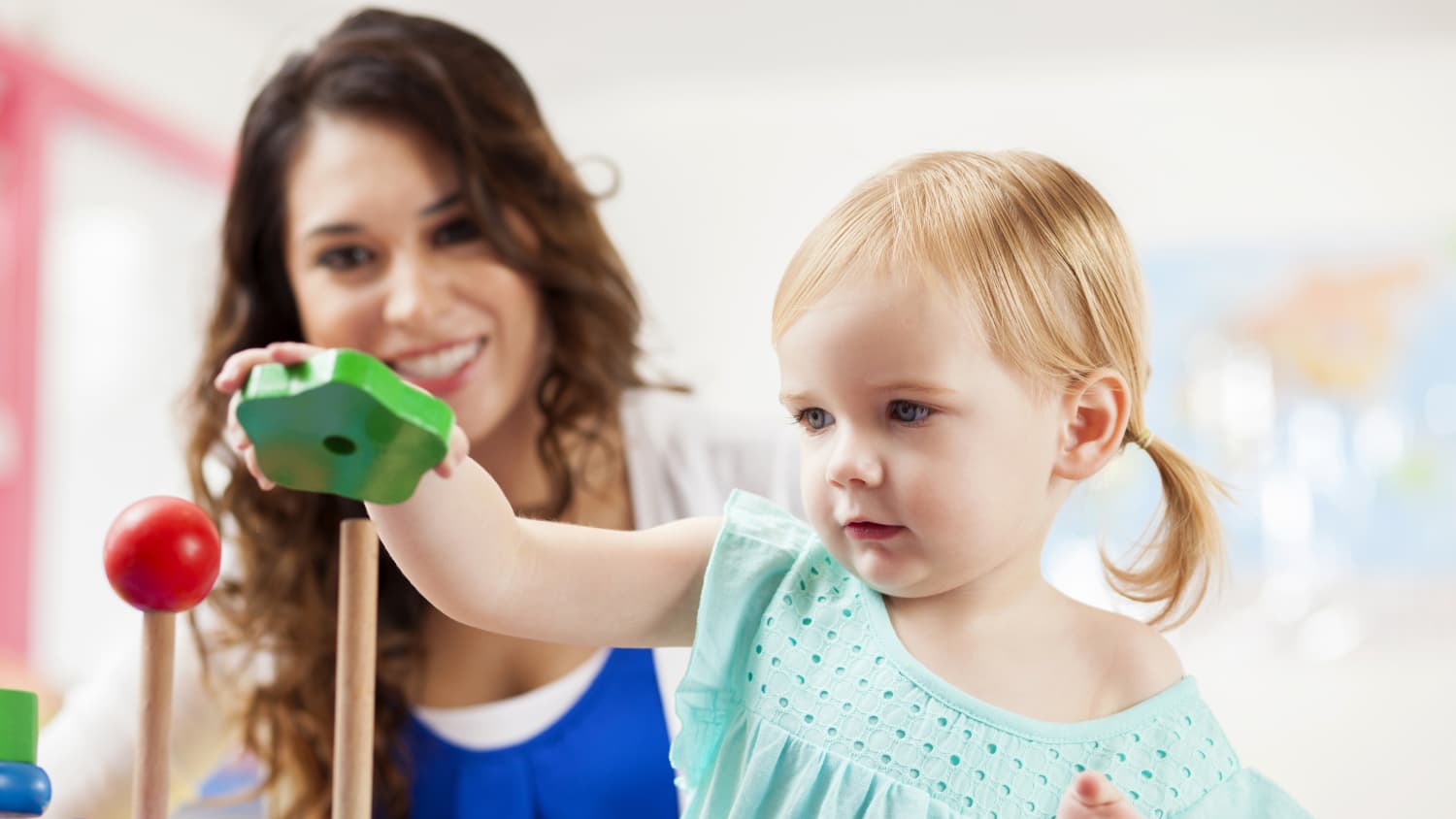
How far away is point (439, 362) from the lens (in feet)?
3.31

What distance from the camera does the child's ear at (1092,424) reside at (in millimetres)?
560

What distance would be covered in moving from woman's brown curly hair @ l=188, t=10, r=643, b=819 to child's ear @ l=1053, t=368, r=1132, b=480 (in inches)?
22.5

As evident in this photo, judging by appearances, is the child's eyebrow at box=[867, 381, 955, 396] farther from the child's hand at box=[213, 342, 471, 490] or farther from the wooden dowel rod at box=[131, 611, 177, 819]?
the wooden dowel rod at box=[131, 611, 177, 819]

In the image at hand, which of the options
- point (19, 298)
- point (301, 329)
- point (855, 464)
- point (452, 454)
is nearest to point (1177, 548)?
point (855, 464)

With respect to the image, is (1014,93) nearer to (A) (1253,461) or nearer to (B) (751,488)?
(A) (1253,461)

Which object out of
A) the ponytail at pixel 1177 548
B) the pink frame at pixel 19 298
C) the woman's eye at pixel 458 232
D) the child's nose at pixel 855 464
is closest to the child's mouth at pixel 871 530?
the child's nose at pixel 855 464

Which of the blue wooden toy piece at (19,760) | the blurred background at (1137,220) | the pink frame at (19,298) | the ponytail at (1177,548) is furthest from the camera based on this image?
the blurred background at (1137,220)

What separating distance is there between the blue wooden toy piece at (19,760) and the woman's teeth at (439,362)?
50 centimetres

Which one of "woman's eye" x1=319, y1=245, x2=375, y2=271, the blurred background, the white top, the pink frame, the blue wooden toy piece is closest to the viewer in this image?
the blue wooden toy piece

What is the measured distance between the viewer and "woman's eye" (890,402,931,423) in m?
0.52

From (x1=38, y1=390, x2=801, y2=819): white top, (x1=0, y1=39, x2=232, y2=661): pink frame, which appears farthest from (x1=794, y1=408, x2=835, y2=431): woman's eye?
(x1=0, y1=39, x2=232, y2=661): pink frame

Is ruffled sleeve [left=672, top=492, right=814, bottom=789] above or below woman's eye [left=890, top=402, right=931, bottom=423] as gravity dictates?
below

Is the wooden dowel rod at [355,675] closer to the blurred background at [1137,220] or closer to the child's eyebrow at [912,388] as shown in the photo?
→ the child's eyebrow at [912,388]

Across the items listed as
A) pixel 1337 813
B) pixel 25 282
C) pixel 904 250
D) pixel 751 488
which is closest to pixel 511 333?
pixel 751 488
